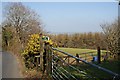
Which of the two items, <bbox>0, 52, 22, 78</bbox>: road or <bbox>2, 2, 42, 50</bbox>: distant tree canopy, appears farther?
<bbox>2, 2, 42, 50</bbox>: distant tree canopy

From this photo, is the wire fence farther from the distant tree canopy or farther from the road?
the distant tree canopy

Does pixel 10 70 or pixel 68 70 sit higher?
pixel 68 70

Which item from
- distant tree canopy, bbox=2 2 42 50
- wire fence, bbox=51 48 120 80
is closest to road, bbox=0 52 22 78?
wire fence, bbox=51 48 120 80

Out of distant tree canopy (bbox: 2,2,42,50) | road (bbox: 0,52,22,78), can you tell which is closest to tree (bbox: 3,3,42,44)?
distant tree canopy (bbox: 2,2,42,50)

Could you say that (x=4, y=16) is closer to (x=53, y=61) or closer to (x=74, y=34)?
(x=74, y=34)

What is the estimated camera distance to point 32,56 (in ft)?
31.3

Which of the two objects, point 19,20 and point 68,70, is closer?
point 68,70

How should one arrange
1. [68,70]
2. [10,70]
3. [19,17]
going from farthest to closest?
[19,17] → [10,70] → [68,70]

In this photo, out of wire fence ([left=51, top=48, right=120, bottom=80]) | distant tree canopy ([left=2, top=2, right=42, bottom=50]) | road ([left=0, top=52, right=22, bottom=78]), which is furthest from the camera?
distant tree canopy ([left=2, top=2, right=42, bottom=50])

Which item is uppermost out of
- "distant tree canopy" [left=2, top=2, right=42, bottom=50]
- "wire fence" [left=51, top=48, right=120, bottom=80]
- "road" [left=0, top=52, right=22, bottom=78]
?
"distant tree canopy" [left=2, top=2, right=42, bottom=50]

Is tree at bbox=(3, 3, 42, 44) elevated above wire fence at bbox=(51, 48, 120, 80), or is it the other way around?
tree at bbox=(3, 3, 42, 44)

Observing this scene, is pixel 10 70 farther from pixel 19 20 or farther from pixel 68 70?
pixel 19 20

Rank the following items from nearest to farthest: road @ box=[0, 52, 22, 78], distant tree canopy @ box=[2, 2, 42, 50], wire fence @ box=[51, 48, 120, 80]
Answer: wire fence @ box=[51, 48, 120, 80] → road @ box=[0, 52, 22, 78] → distant tree canopy @ box=[2, 2, 42, 50]

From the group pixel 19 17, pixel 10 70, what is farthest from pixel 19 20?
pixel 10 70
